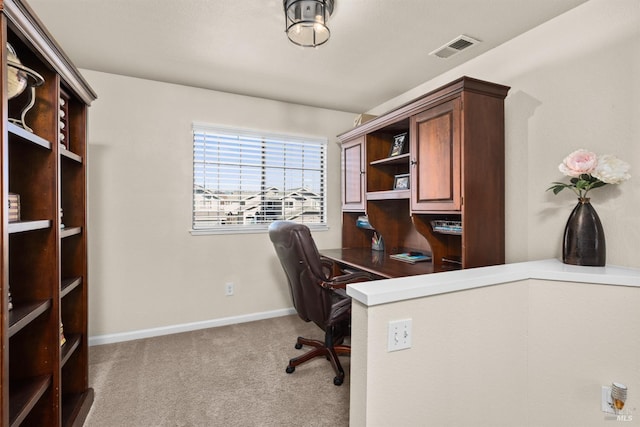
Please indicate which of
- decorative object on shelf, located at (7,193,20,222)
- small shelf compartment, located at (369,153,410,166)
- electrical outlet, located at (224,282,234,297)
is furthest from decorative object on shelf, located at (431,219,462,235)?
decorative object on shelf, located at (7,193,20,222)

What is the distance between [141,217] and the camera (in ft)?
9.52

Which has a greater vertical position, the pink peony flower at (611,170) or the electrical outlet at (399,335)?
the pink peony flower at (611,170)

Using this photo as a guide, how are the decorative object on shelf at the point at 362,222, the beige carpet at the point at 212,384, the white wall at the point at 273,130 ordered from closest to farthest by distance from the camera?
the white wall at the point at 273,130 < the beige carpet at the point at 212,384 < the decorative object on shelf at the point at 362,222

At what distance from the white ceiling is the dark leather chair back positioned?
130cm

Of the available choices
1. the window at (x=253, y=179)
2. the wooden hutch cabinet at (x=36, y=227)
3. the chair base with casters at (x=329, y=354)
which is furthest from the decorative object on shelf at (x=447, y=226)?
the wooden hutch cabinet at (x=36, y=227)

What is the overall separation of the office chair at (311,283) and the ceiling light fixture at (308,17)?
116cm

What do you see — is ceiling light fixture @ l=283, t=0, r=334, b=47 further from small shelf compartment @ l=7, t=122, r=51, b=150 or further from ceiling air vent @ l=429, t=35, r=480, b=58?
small shelf compartment @ l=7, t=122, r=51, b=150

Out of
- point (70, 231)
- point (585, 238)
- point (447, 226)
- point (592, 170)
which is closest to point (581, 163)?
point (592, 170)

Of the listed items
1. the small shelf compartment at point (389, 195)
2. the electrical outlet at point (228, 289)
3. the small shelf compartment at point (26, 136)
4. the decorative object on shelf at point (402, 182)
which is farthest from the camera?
the electrical outlet at point (228, 289)

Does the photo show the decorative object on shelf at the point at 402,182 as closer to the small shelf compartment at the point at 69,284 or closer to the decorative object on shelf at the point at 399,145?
the decorative object on shelf at the point at 399,145

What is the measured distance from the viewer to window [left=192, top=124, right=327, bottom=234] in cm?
315

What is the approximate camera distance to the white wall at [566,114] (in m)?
1.63

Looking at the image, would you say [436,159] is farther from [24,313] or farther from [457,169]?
[24,313]

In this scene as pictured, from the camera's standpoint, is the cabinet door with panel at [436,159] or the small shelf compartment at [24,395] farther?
the cabinet door with panel at [436,159]
